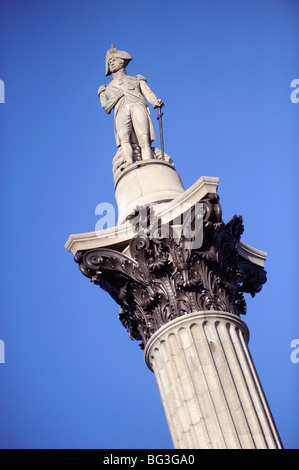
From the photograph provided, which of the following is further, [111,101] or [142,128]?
[111,101]

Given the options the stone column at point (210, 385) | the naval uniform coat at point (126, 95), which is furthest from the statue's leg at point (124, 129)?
the stone column at point (210, 385)

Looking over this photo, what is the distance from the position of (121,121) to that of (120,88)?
1.39 m

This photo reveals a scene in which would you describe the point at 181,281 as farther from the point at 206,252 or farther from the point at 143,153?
Result: the point at 143,153

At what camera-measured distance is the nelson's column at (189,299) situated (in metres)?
19.8

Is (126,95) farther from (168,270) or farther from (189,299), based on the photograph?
(189,299)

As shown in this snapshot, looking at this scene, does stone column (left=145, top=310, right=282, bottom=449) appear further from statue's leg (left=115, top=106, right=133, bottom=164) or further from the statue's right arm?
the statue's right arm

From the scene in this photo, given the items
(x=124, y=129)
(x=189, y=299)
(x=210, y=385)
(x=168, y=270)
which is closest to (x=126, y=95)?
(x=124, y=129)

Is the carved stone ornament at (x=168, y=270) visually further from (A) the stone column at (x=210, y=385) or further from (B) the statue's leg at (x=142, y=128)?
(B) the statue's leg at (x=142, y=128)

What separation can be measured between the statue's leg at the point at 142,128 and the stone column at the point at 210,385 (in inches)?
260

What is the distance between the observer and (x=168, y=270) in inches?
854

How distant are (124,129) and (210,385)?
929 cm

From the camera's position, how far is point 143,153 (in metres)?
25.8
